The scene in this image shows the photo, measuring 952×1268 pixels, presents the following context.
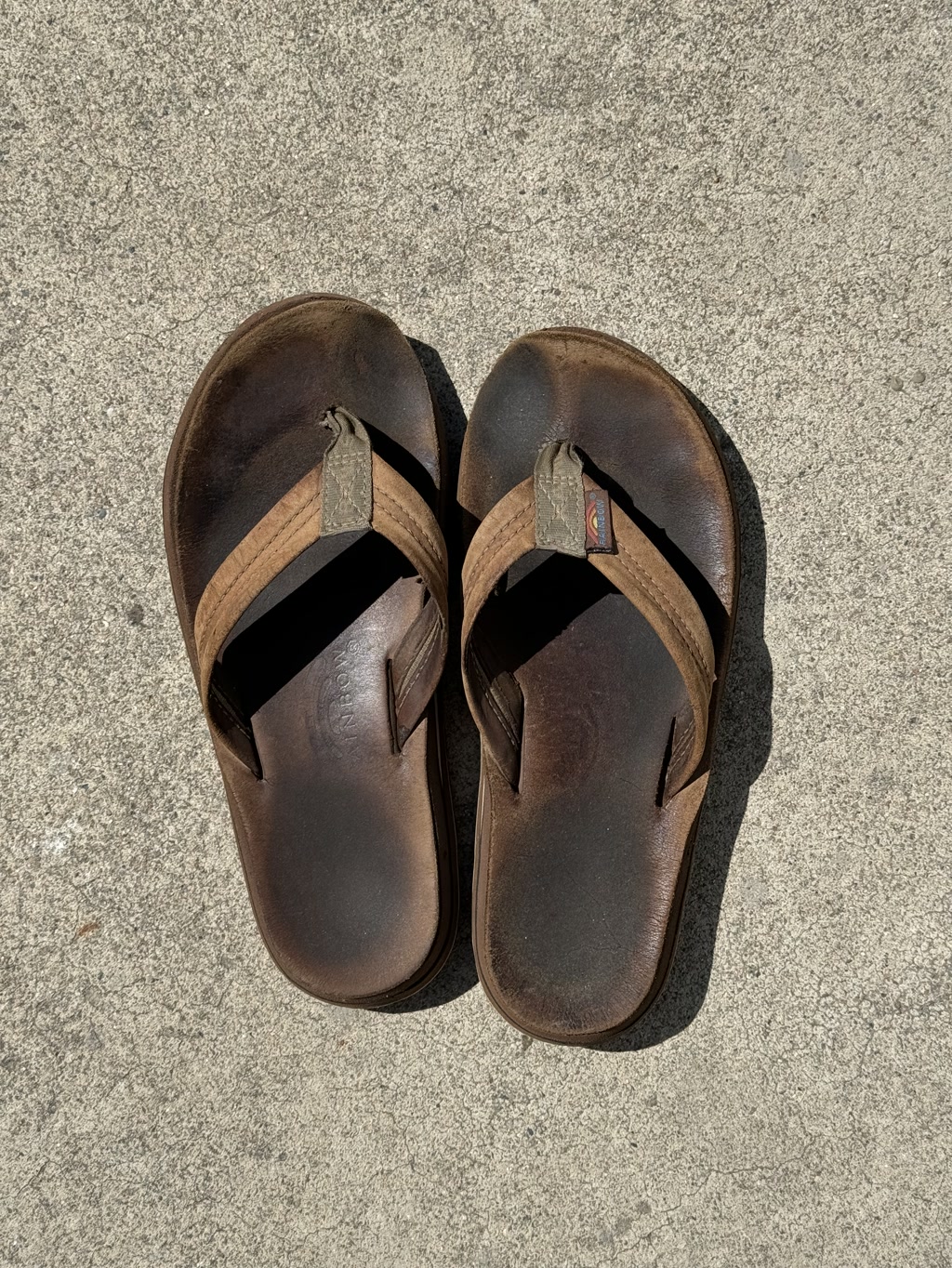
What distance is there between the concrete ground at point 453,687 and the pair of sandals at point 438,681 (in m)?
0.15

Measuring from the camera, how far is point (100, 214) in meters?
1.50

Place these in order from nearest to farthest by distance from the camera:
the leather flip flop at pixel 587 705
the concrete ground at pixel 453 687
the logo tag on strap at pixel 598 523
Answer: the logo tag on strap at pixel 598 523
the leather flip flop at pixel 587 705
the concrete ground at pixel 453 687

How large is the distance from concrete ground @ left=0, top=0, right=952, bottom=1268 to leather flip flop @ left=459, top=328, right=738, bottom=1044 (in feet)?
0.49

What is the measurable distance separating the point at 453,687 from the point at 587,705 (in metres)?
0.25

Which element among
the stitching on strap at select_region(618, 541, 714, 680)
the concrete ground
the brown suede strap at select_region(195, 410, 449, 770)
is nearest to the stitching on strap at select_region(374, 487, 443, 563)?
the brown suede strap at select_region(195, 410, 449, 770)

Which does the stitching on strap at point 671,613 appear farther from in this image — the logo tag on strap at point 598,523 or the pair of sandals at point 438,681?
the pair of sandals at point 438,681

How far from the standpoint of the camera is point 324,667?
55.6 inches

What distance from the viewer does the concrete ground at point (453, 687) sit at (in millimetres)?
1447

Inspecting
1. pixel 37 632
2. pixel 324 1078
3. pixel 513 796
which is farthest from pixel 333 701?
pixel 324 1078

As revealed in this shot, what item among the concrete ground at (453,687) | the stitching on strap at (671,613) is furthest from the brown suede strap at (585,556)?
the concrete ground at (453,687)

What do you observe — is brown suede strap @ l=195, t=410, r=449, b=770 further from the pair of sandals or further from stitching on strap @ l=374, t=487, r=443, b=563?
the pair of sandals

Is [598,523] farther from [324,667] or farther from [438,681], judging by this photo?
[324,667]

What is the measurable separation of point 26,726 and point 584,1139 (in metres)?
1.18

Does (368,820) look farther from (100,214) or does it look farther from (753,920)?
(100,214)
